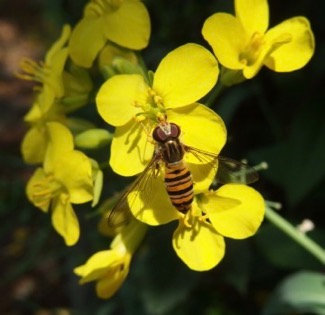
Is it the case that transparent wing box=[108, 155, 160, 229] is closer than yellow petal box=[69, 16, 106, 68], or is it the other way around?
transparent wing box=[108, 155, 160, 229]

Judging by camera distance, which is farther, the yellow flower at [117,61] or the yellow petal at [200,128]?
the yellow flower at [117,61]

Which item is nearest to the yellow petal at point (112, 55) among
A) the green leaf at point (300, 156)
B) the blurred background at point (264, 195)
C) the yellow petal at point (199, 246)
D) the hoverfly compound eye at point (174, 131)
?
the hoverfly compound eye at point (174, 131)

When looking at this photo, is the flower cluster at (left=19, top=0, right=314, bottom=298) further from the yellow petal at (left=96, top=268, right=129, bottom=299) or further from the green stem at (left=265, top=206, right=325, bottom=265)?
the green stem at (left=265, top=206, right=325, bottom=265)

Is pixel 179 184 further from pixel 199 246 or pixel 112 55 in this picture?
pixel 112 55

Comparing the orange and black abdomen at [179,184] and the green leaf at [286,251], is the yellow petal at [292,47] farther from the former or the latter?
the green leaf at [286,251]

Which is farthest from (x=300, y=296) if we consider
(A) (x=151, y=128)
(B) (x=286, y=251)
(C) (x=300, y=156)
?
(A) (x=151, y=128)

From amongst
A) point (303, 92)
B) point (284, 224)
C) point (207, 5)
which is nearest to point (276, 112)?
point (303, 92)

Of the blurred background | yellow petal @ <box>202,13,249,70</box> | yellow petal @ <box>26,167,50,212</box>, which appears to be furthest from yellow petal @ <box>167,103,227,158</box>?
the blurred background
